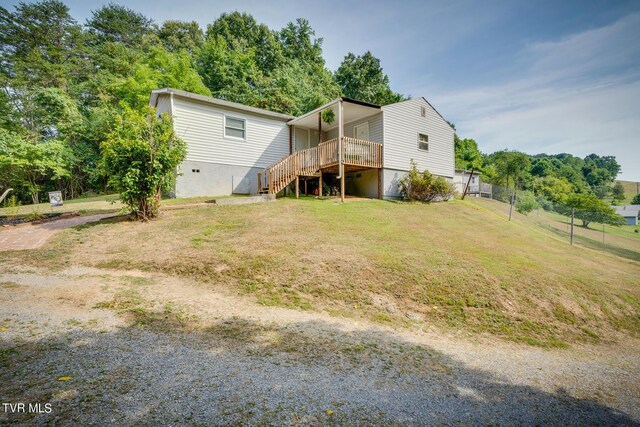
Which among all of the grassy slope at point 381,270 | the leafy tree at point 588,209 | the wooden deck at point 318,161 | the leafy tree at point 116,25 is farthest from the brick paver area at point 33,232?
the leafy tree at point 116,25

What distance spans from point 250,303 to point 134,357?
2074 mm

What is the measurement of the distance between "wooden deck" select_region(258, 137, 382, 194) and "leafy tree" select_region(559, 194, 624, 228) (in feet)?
60.5

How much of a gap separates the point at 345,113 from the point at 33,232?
13528mm

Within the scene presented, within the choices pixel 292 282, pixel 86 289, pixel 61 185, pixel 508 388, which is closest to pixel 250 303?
pixel 292 282

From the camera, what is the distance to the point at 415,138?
1638 cm

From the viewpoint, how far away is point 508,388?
10.2ft

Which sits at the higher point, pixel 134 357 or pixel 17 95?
pixel 17 95

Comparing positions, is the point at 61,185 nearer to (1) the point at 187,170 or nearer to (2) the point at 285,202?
(1) the point at 187,170

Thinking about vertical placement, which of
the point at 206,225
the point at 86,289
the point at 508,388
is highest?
the point at 206,225

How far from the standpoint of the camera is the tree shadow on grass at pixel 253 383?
2166mm

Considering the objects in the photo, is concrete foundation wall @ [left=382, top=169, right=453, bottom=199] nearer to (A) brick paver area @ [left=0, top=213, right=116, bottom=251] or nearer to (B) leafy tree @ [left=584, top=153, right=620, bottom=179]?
(A) brick paver area @ [left=0, top=213, right=116, bottom=251]

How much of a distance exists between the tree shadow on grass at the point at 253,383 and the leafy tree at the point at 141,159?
5586 mm

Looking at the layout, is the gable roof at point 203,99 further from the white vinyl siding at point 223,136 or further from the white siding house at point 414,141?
the white siding house at point 414,141

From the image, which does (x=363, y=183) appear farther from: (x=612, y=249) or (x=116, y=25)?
(x=116, y=25)
